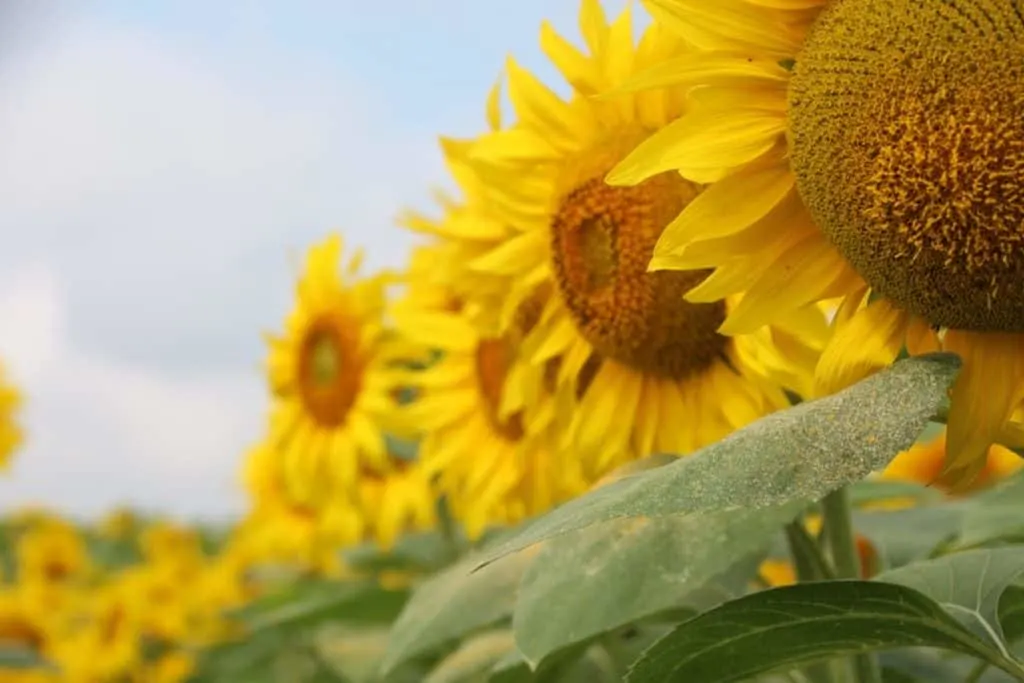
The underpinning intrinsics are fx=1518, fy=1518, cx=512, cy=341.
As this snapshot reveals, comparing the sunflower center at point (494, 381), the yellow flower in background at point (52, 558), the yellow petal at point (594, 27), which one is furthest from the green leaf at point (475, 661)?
the yellow flower in background at point (52, 558)

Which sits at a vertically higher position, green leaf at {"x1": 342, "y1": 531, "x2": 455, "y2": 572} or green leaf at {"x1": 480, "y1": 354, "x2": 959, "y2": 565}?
green leaf at {"x1": 342, "y1": 531, "x2": 455, "y2": 572}

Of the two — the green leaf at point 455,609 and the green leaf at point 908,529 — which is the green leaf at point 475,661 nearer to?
the green leaf at point 455,609

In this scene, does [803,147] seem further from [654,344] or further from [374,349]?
[374,349]

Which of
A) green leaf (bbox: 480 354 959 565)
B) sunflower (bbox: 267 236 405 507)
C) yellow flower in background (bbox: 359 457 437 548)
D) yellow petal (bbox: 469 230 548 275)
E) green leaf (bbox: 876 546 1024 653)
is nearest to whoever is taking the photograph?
green leaf (bbox: 480 354 959 565)

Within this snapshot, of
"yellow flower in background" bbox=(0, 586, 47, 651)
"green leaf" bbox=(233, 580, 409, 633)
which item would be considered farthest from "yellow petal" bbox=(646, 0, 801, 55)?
"yellow flower in background" bbox=(0, 586, 47, 651)

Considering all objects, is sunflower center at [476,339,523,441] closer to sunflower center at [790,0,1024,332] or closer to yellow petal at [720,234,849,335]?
yellow petal at [720,234,849,335]

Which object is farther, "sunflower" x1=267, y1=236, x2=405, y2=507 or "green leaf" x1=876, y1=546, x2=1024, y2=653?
"sunflower" x1=267, y1=236, x2=405, y2=507

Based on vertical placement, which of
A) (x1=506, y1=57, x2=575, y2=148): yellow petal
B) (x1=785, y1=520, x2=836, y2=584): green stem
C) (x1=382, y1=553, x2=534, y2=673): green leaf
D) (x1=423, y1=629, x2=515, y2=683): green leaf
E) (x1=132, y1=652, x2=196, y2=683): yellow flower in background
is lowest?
(x1=785, y1=520, x2=836, y2=584): green stem

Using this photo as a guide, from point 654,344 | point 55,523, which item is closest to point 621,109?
point 654,344
